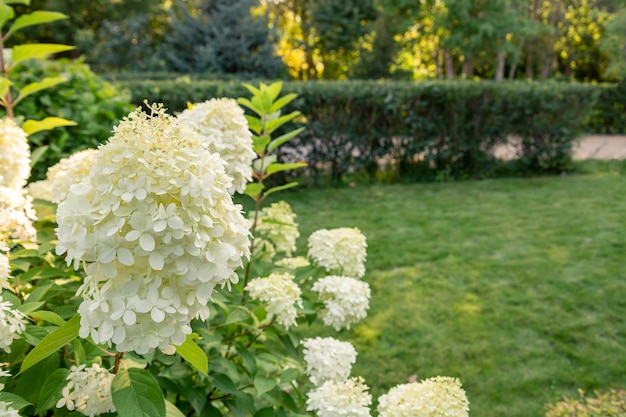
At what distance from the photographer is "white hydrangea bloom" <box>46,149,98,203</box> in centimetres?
178

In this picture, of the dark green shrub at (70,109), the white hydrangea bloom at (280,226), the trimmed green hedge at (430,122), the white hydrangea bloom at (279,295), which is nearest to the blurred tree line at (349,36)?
the trimmed green hedge at (430,122)

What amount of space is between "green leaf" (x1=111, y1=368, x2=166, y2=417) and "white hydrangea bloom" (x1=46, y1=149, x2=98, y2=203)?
79 centimetres

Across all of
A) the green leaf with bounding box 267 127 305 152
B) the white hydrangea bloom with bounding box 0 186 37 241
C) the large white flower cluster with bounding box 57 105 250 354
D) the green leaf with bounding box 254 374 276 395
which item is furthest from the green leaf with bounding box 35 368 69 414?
the green leaf with bounding box 267 127 305 152

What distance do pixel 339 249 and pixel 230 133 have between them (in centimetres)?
72

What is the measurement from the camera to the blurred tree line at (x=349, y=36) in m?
15.8

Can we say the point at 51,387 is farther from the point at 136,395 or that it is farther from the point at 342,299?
the point at 342,299

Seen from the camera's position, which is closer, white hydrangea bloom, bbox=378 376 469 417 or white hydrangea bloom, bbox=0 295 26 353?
white hydrangea bloom, bbox=0 295 26 353

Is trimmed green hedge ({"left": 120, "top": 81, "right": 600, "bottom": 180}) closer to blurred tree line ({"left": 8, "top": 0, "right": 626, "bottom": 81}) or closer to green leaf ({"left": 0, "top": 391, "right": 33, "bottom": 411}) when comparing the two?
green leaf ({"left": 0, "top": 391, "right": 33, "bottom": 411})

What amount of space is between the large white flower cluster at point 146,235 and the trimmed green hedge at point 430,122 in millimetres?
6654

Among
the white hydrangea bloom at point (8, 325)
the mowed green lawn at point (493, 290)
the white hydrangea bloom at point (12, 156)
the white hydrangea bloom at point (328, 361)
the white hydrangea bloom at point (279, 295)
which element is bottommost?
the mowed green lawn at point (493, 290)

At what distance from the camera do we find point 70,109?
13.9 ft

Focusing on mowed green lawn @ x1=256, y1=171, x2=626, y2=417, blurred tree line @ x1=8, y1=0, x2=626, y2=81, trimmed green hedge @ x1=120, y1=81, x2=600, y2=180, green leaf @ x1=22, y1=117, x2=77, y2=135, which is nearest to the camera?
green leaf @ x1=22, y1=117, x2=77, y2=135

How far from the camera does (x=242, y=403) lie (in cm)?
182

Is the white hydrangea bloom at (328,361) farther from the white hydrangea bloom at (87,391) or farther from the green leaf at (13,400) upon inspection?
the green leaf at (13,400)
